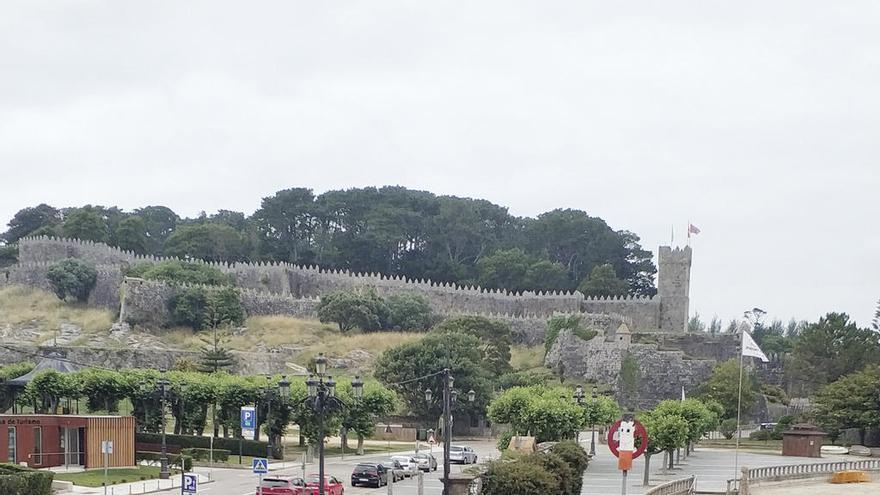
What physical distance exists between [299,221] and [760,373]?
205 ft

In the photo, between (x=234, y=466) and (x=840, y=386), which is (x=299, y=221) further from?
(x=234, y=466)

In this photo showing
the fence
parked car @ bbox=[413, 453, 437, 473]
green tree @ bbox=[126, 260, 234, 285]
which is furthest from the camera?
green tree @ bbox=[126, 260, 234, 285]

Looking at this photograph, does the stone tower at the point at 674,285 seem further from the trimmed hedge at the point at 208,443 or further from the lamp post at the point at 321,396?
the lamp post at the point at 321,396

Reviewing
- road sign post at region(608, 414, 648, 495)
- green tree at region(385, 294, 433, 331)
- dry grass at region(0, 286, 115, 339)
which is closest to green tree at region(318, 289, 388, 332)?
green tree at region(385, 294, 433, 331)

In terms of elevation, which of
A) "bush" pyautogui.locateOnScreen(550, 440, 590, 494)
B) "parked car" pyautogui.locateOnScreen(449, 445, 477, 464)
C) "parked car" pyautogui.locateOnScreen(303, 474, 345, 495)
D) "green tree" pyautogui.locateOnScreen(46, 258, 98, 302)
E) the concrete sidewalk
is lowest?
the concrete sidewalk

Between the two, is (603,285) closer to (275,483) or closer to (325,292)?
(325,292)

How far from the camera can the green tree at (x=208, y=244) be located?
140250 millimetres

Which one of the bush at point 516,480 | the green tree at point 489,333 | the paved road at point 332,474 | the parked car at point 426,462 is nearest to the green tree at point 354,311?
the green tree at point 489,333

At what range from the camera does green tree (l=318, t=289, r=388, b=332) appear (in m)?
110

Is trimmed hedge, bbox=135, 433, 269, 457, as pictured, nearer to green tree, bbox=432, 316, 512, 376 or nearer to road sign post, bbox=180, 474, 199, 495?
road sign post, bbox=180, 474, 199, 495

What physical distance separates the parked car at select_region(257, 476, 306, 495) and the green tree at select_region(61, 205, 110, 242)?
96.5m

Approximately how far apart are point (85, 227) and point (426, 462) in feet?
289

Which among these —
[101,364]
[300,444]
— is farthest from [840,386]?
[101,364]

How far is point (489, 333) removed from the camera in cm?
10494
